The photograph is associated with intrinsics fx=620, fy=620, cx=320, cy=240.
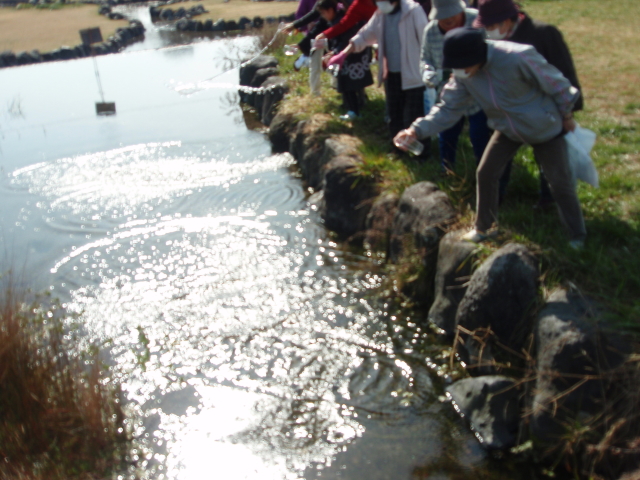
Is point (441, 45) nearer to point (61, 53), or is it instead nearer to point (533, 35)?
point (533, 35)

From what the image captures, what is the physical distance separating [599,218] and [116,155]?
6517 millimetres

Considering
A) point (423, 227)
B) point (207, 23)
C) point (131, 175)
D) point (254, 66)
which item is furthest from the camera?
point (207, 23)

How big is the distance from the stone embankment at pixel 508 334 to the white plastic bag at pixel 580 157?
0.58 meters

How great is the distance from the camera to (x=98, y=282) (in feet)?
17.7

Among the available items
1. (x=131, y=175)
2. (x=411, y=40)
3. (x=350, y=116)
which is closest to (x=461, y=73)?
(x=411, y=40)

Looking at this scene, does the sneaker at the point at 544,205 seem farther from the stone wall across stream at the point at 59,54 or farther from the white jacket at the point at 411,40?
the stone wall across stream at the point at 59,54

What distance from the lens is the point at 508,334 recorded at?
11.8 ft

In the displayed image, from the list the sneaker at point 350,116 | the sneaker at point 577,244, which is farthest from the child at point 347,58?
the sneaker at point 577,244

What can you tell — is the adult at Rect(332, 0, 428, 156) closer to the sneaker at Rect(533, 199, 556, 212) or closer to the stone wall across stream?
the sneaker at Rect(533, 199, 556, 212)

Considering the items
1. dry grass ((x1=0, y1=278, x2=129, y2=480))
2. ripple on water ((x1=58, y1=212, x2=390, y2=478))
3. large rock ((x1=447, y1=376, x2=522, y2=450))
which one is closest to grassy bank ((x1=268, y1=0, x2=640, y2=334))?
large rock ((x1=447, y1=376, x2=522, y2=450))

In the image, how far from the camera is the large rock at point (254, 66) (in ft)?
37.1

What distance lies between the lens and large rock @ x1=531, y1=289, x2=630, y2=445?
119 inches

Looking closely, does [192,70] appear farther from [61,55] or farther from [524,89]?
[524,89]

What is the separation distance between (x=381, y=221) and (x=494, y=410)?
7.54 feet
